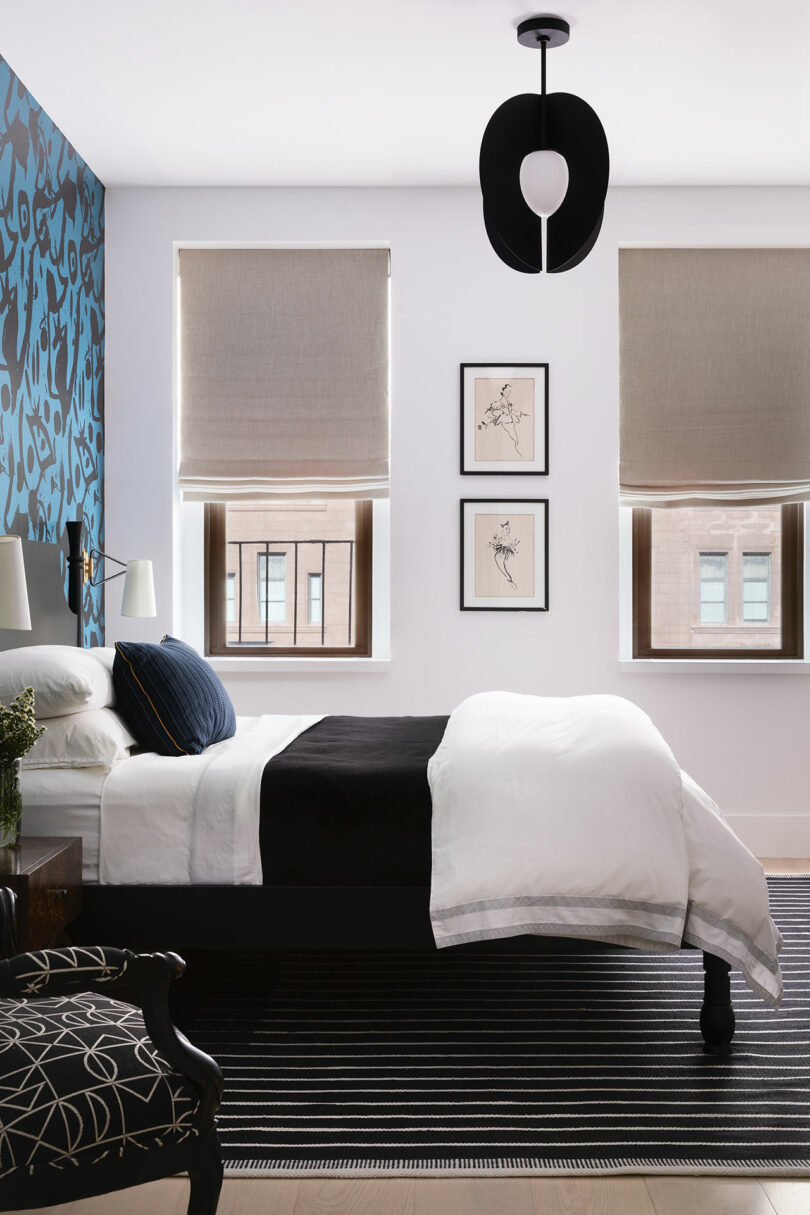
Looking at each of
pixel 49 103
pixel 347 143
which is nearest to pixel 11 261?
pixel 49 103

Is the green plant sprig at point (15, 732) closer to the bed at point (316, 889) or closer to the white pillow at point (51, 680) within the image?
the white pillow at point (51, 680)

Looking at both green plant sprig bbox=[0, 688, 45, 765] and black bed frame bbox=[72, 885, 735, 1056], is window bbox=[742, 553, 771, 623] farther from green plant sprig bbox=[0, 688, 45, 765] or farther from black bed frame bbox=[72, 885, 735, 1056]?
green plant sprig bbox=[0, 688, 45, 765]

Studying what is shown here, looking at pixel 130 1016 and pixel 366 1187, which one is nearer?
pixel 130 1016

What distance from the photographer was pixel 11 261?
11.5ft

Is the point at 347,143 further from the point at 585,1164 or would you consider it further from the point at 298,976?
the point at 585,1164

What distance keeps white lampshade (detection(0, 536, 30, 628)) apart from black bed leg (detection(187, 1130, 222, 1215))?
1534mm

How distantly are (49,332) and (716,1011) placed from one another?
10.9 feet

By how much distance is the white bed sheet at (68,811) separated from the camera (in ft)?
8.34

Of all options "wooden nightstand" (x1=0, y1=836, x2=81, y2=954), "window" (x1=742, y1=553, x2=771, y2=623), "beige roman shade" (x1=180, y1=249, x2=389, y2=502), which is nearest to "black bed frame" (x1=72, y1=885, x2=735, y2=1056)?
"wooden nightstand" (x1=0, y1=836, x2=81, y2=954)

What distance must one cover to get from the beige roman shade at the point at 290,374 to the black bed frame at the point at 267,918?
2.50 meters

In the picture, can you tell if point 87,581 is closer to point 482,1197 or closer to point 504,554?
point 504,554

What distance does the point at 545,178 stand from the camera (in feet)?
9.98

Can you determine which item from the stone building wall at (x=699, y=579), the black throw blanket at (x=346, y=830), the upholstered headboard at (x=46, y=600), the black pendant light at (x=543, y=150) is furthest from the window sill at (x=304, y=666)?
the black throw blanket at (x=346, y=830)

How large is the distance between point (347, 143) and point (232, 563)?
6.39 ft
